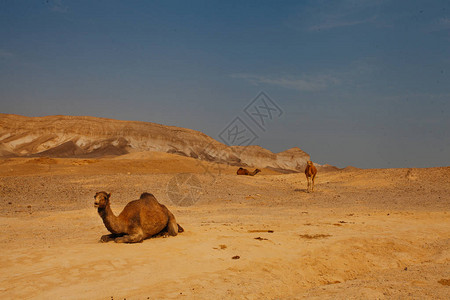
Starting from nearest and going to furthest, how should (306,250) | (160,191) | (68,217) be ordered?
(306,250)
(68,217)
(160,191)

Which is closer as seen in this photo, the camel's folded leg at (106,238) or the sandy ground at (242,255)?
the sandy ground at (242,255)

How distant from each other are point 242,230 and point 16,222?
8.09m

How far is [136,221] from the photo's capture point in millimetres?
9469

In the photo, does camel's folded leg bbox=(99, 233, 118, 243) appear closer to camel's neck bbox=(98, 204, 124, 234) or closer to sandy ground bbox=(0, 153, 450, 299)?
sandy ground bbox=(0, 153, 450, 299)

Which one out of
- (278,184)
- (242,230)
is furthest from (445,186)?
(242,230)

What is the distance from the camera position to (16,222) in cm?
1389

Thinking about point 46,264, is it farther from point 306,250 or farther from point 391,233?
point 391,233

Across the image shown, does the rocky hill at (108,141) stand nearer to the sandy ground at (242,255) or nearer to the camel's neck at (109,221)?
the sandy ground at (242,255)

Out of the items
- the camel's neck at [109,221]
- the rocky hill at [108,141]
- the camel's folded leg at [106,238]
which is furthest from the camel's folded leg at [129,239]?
the rocky hill at [108,141]

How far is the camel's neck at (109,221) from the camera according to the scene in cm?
898

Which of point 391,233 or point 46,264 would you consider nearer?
point 46,264

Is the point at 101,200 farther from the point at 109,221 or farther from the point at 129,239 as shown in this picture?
the point at 129,239

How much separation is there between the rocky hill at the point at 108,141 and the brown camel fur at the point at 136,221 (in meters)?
67.5

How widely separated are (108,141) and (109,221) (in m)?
78.8
